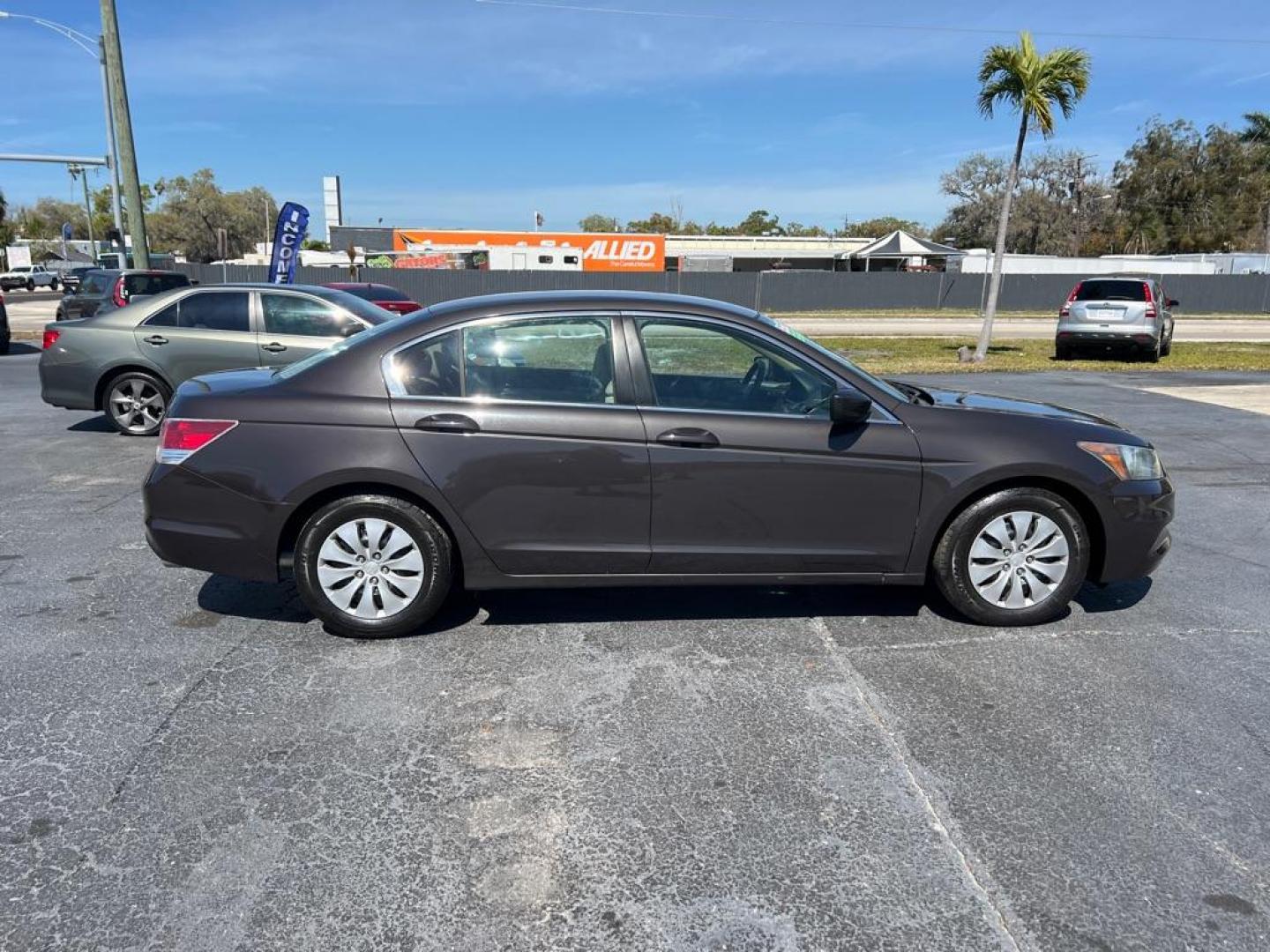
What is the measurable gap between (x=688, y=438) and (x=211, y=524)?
7.25 feet

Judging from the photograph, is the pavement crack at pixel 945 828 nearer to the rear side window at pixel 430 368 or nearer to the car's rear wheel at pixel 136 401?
the rear side window at pixel 430 368

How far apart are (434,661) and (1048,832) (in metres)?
2.48

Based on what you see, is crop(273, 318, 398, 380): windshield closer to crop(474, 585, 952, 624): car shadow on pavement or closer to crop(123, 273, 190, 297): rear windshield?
crop(474, 585, 952, 624): car shadow on pavement

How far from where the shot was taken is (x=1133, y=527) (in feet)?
13.9

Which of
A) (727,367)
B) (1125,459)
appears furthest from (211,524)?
(1125,459)

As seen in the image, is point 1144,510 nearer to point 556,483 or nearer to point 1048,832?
point 1048,832

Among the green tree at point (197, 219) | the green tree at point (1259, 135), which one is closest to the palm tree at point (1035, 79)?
Answer: the green tree at point (1259, 135)

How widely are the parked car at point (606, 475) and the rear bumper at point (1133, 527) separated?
13mm

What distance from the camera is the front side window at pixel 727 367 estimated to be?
163 inches

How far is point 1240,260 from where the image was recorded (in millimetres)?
51719

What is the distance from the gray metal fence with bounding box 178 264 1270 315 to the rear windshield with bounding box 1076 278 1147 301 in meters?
18.7

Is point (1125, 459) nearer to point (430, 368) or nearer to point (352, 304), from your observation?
point (430, 368)

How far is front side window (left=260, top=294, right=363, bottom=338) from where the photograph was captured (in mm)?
8922

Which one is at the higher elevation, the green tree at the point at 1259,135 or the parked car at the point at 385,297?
the green tree at the point at 1259,135
